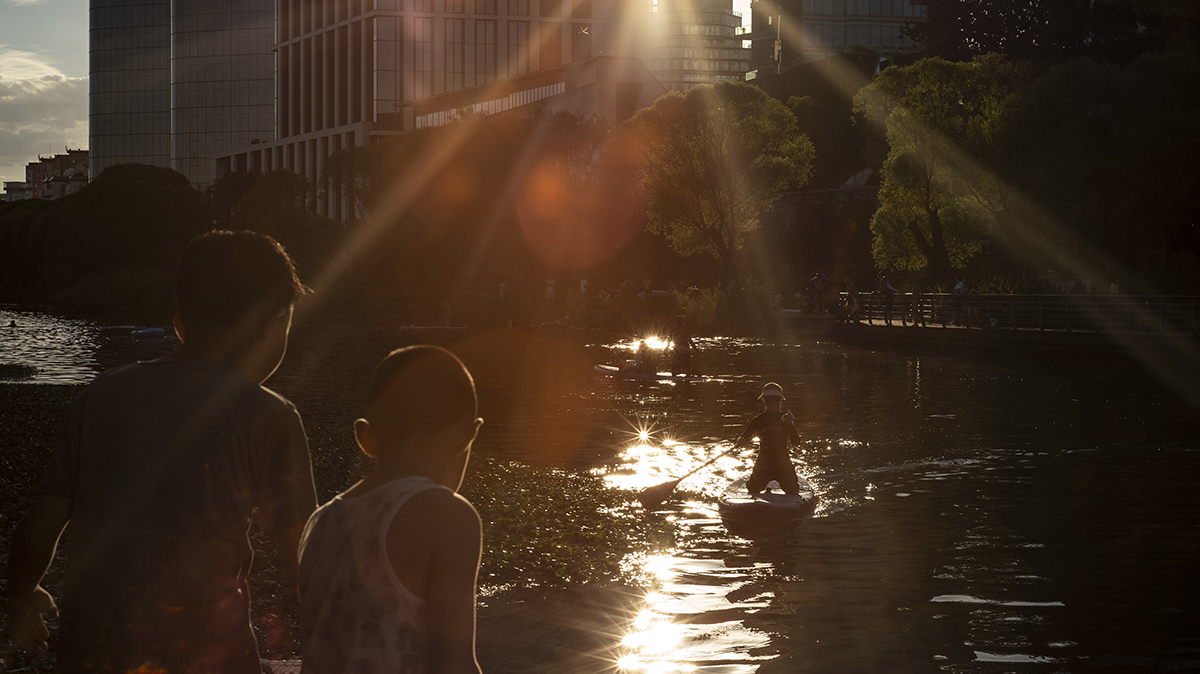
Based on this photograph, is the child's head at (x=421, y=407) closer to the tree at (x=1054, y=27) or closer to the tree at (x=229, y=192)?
the tree at (x=1054, y=27)

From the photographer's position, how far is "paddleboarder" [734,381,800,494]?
40.8ft

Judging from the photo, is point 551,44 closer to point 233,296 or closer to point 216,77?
point 216,77

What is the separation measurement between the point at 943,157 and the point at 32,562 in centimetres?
5347

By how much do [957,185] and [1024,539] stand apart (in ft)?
140

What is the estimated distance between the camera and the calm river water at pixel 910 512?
8.54m

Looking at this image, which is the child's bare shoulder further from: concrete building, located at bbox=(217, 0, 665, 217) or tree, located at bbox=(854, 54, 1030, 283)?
concrete building, located at bbox=(217, 0, 665, 217)

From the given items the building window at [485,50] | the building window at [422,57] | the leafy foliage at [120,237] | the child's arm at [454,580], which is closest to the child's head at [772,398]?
the child's arm at [454,580]

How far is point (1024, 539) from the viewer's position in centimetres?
1205

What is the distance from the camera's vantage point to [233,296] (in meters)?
3.44

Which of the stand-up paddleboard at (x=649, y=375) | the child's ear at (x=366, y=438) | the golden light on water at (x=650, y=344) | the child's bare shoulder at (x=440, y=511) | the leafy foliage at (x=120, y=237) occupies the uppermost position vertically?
the leafy foliage at (x=120, y=237)

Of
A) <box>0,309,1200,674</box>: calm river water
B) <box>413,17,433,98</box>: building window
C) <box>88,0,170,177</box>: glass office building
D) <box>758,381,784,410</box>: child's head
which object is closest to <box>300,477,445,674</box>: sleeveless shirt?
<box>0,309,1200,674</box>: calm river water

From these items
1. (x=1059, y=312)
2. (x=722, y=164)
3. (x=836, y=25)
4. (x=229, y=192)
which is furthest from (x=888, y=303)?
(x=836, y=25)

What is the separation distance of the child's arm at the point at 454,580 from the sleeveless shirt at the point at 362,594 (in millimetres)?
87

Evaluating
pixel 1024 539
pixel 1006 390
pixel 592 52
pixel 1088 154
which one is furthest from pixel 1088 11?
pixel 592 52
